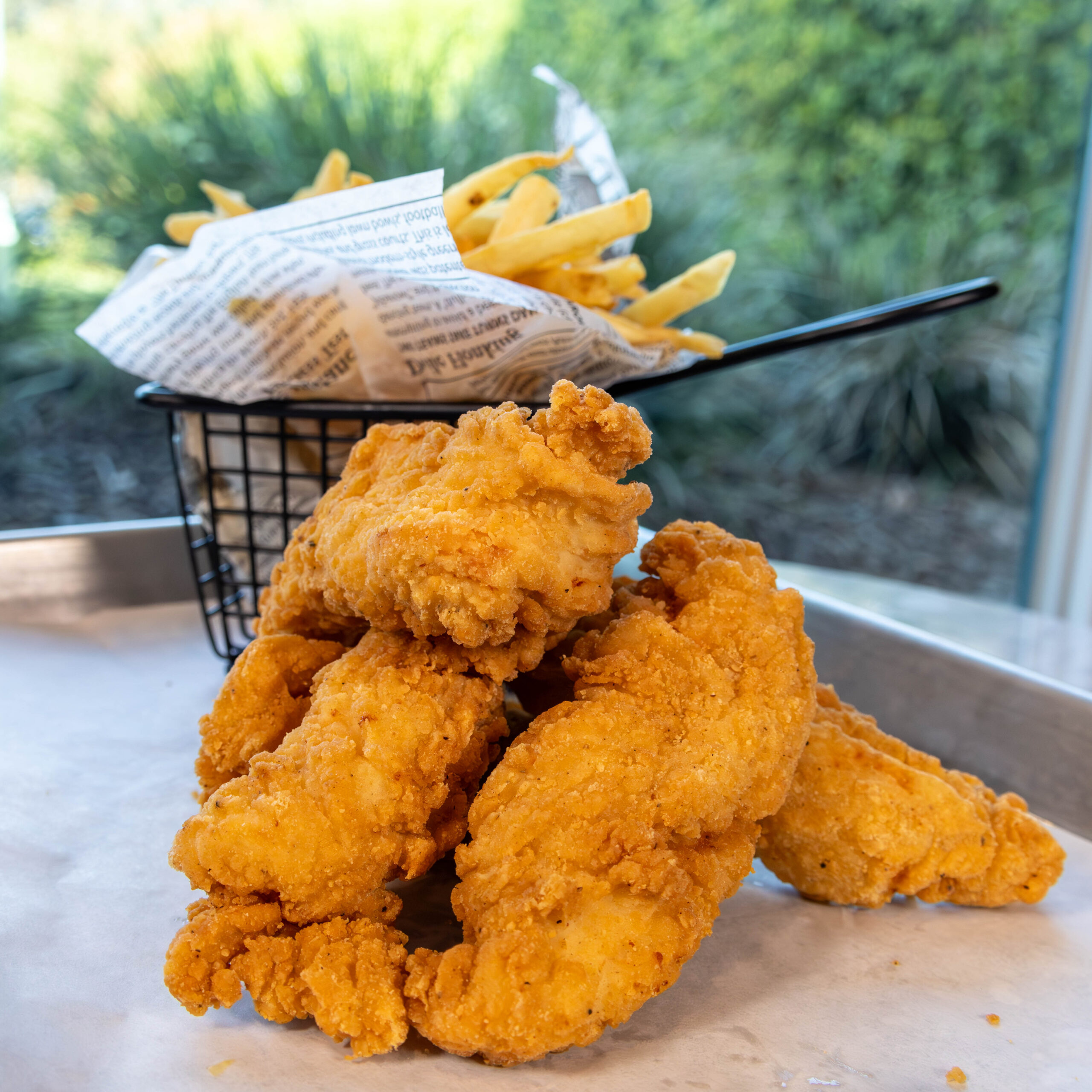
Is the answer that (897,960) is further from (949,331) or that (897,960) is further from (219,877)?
(949,331)

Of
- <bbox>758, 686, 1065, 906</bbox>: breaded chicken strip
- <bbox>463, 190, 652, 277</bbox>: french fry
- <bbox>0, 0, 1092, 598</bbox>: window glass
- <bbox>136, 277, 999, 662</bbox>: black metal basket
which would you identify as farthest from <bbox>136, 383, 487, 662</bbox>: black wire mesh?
<bbox>0, 0, 1092, 598</bbox>: window glass

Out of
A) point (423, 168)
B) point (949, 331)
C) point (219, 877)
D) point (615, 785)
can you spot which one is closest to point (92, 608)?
point (219, 877)

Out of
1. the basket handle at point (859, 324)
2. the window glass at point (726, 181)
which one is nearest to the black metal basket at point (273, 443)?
the basket handle at point (859, 324)

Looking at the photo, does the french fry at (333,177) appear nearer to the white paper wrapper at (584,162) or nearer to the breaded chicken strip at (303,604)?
the white paper wrapper at (584,162)

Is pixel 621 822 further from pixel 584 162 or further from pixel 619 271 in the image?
pixel 584 162

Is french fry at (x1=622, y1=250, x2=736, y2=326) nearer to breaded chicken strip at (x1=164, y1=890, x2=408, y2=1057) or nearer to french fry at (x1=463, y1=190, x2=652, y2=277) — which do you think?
french fry at (x1=463, y1=190, x2=652, y2=277)

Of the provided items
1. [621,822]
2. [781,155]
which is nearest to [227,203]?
[621,822]
